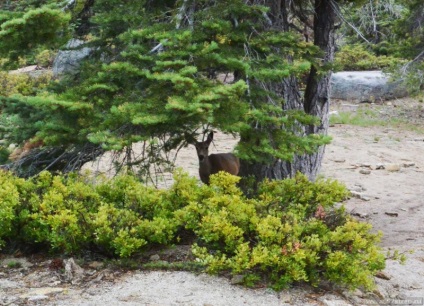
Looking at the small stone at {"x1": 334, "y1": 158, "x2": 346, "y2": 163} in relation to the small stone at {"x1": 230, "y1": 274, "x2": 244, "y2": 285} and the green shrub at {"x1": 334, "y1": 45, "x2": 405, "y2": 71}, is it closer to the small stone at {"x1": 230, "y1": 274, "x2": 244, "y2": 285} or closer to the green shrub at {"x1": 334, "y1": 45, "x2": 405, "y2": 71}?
the small stone at {"x1": 230, "y1": 274, "x2": 244, "y2": 285}

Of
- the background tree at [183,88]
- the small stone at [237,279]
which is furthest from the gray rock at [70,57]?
the small stone at [237,279]

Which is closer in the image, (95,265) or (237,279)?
(237,279)

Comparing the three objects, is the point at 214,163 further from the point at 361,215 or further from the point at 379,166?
the point at 379,166

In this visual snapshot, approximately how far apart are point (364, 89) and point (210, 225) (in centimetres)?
1665

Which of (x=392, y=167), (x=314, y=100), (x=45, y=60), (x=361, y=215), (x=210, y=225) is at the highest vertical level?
(x=45, y=60)

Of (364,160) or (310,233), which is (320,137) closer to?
(310,233)

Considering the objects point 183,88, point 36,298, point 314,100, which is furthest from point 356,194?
point 36,298

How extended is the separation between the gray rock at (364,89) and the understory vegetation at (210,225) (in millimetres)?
15110

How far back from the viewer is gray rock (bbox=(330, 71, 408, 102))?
2036 cm

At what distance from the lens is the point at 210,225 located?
4867mm

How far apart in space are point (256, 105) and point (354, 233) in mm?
1448

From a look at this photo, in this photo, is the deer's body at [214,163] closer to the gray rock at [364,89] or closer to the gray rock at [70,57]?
the gray rock at [70,57]

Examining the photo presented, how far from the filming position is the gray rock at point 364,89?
802 inches

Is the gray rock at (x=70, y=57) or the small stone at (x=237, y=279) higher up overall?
the gray rock at (x=70, y=57)
